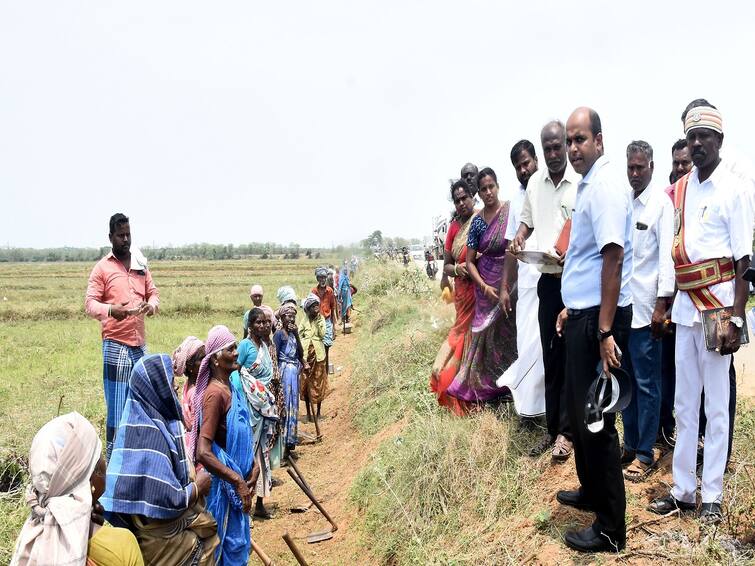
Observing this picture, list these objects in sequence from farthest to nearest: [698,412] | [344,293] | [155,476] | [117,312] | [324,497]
→ 1. [344,293]
2. [324,497]
3. [117,312]
4. [698,412]
5. [155,476]

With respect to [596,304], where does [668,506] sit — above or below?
below

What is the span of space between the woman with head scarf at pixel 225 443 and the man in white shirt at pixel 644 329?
228 centimetres

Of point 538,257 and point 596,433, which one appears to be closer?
point 596,433

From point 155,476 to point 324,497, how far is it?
3436 millimetres

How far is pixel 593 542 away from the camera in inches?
112

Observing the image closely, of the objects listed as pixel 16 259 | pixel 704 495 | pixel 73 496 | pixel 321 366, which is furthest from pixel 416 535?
pixel 16 259

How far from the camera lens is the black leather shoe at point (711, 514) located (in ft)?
9.23

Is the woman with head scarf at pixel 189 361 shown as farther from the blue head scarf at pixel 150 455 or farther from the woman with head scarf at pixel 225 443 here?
the blue head scarf at pixel 150 455

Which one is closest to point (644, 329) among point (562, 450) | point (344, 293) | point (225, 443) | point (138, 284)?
point (562, 450)

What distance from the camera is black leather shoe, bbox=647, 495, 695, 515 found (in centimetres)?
301

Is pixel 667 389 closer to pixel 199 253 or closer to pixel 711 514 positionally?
pixel 711 514

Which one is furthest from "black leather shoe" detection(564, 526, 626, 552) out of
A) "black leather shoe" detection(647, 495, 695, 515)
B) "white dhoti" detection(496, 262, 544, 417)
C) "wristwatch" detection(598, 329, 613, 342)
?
"white dhoti" detection(496, 262, 544, 417)

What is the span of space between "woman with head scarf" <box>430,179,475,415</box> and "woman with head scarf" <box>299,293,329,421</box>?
253cm

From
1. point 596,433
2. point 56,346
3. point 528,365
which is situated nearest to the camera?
point 596,433
